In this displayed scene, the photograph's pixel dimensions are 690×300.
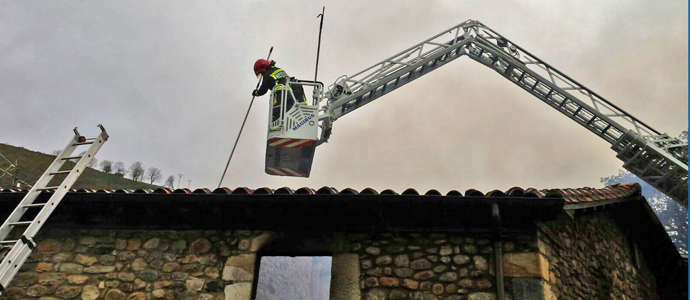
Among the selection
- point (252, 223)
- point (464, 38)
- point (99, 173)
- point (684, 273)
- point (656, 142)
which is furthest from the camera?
point (99, 173)

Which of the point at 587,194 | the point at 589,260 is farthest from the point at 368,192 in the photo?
the point at 589,260

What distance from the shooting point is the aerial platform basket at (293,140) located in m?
8.89

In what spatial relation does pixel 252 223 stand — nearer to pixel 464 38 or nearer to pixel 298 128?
pixel 298 128

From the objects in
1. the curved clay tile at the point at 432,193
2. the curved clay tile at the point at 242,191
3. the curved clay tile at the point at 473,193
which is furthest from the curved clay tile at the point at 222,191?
the curved clay tile at the point at 473,193

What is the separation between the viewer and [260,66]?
963cm

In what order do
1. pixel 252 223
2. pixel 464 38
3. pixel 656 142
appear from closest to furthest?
pixel 252 223 < pixel 656 142 < pixel 464 38

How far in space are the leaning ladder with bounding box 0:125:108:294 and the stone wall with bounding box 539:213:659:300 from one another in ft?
15.5

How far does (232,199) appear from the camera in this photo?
4891mm

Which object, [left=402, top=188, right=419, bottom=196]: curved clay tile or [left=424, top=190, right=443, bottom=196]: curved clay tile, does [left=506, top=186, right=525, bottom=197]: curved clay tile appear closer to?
[left=424, top=190, right=443, bottom=196]: curved clay tile

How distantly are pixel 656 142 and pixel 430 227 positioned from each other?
7561 millimetres

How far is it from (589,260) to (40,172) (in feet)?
62.1

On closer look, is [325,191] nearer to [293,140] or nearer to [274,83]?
[293,140]

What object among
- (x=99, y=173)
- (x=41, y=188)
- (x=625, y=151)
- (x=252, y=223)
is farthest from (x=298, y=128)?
(x=99, y=173)

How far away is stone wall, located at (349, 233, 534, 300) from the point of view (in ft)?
15.4
